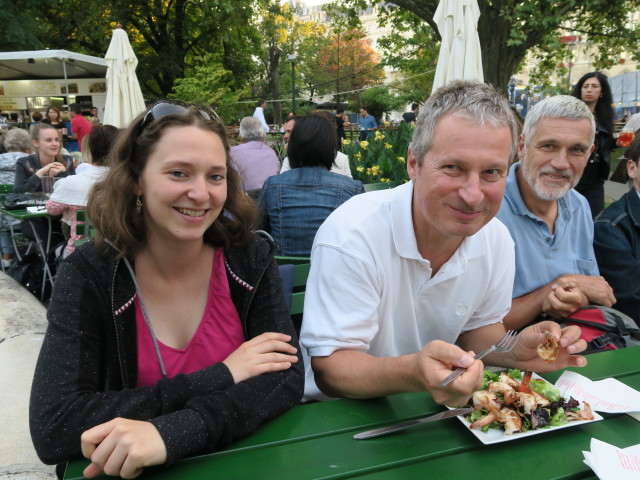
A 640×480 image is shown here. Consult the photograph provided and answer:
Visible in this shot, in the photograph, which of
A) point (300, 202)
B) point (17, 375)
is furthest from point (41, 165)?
point (300, 202)

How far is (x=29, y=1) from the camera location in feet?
58.0

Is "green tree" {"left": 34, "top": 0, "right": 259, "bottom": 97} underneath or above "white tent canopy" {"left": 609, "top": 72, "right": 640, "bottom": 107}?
above

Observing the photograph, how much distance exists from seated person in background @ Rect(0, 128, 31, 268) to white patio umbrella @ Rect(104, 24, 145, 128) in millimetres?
1504

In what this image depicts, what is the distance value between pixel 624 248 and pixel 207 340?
212cm

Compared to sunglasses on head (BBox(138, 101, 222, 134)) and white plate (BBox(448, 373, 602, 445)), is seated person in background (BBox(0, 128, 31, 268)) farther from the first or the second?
white plate (BBox(448, 373, 602, 445))

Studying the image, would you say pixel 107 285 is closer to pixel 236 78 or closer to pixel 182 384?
pixel 182 384

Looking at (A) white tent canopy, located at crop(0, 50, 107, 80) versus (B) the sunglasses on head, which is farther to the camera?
(A) white tent canopy, located at crop(0, 50, 107, 80)

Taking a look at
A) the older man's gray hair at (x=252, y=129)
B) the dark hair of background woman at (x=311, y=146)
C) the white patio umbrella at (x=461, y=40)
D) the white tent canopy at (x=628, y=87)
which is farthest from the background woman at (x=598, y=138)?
the white tent canopy at (x=628, y=87)

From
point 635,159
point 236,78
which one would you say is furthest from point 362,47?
point 635,159

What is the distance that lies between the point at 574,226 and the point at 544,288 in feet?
1.39

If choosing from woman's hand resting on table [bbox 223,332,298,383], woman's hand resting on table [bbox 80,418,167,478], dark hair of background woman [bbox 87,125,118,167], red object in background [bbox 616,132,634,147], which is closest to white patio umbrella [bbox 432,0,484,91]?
red object in background [bbox 616,132,634,147]

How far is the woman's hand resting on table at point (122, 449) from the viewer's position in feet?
3.50

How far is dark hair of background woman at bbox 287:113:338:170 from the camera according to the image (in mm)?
3422

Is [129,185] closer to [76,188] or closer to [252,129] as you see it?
[76,188]
